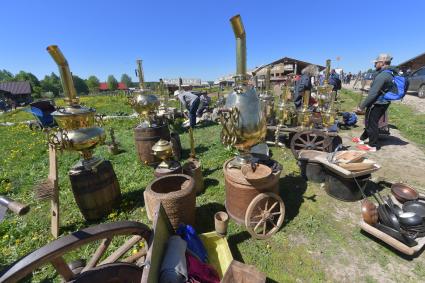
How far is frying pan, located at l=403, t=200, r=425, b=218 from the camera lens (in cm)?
276

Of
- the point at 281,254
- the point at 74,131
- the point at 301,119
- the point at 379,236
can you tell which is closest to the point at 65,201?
the point at 74,131

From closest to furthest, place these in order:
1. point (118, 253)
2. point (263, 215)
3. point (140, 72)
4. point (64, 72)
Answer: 1. point (118, 253)
2. point (263, 215)
3. point (64, 72)
4. point (140, 72)

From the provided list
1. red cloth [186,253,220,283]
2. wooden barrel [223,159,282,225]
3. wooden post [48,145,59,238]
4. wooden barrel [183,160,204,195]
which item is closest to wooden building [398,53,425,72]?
wooden barrel [183,160,204,195]

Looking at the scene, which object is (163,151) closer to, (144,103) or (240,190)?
A: (240,190)

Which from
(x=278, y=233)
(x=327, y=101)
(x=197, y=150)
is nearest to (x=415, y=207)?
(x=278, y=233)

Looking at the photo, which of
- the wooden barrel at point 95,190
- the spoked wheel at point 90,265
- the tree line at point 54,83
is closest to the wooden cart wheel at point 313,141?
the wooden barrel at point 95,190

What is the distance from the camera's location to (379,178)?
4062mm

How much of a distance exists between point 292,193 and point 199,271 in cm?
247

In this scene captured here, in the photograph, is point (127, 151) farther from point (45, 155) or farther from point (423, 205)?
point (423, 205)

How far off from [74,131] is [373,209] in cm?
414

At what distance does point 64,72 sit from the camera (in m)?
3.05

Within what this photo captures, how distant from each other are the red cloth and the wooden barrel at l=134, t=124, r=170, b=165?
3245mm

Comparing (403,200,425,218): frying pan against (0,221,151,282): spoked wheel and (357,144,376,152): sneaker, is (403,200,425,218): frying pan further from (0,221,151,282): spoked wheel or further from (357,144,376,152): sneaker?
(0,221,151,282): spoked wheel

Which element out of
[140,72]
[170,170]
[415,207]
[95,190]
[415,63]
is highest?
[415,63]
